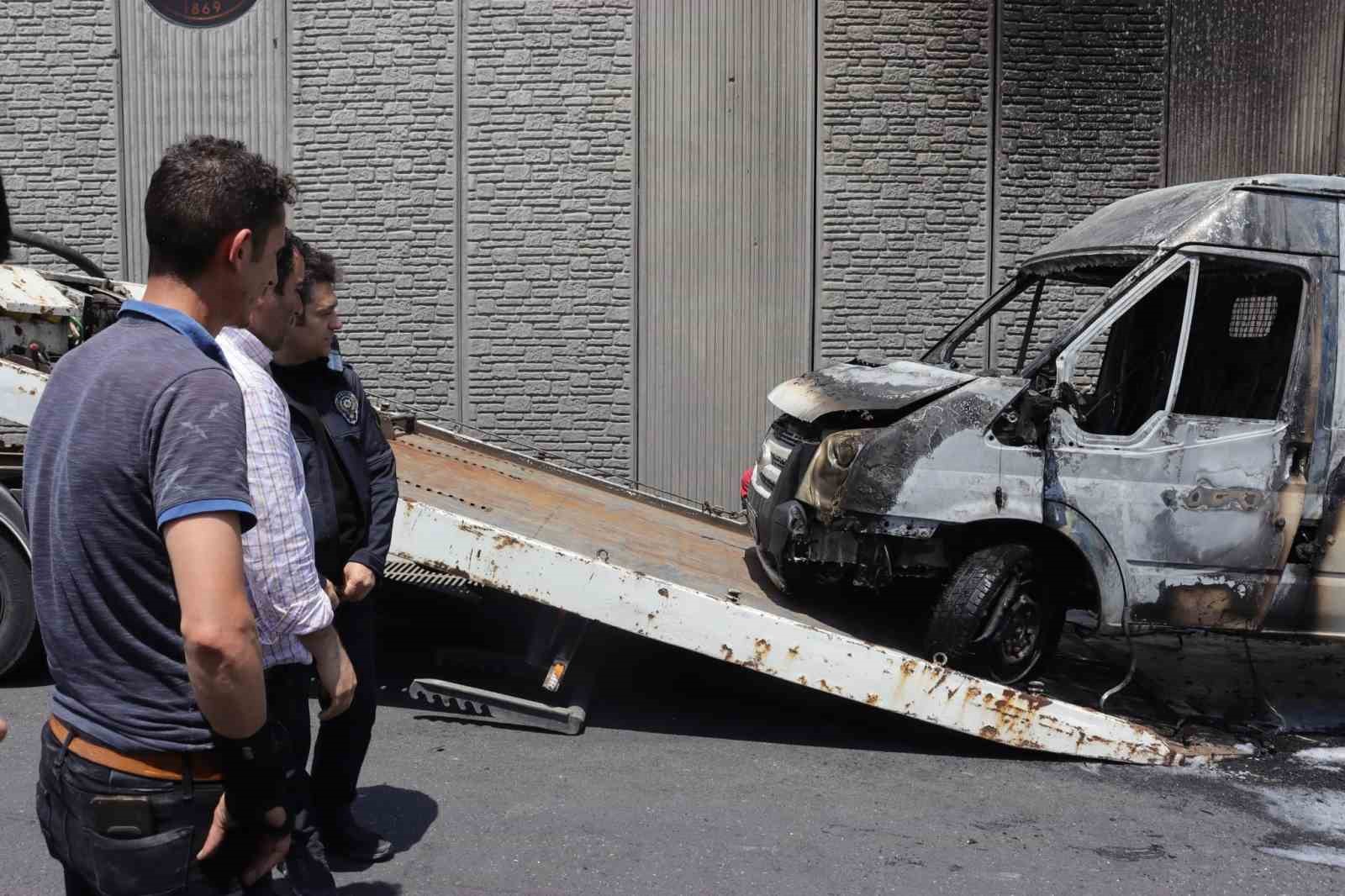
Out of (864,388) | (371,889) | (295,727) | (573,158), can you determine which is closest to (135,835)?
(295,727)

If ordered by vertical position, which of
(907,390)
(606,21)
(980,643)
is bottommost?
(980,643)

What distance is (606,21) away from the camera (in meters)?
10.6

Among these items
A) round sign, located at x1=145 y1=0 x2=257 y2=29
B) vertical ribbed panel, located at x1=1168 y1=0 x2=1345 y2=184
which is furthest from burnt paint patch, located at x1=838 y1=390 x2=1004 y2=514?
round sign, located at x1=145 y1=0 x2=257 y2=29

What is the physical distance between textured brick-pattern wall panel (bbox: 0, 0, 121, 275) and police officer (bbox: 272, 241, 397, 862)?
8.59 metres

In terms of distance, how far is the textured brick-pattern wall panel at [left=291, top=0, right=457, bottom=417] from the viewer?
10703 millimetres

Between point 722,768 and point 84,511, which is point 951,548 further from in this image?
point 84,511

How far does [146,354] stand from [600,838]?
8.96 ft

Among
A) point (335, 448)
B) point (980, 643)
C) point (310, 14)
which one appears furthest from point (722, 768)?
point (310, 14)

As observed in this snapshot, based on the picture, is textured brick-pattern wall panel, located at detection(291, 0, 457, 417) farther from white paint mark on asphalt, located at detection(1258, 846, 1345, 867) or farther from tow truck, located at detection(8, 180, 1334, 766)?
white paint mark on asphalt, located at detection(1258, 846, 1345, 867)

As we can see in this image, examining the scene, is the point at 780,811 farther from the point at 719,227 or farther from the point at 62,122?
the point at 62,122

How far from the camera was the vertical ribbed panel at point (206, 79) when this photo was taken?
35.5 feet

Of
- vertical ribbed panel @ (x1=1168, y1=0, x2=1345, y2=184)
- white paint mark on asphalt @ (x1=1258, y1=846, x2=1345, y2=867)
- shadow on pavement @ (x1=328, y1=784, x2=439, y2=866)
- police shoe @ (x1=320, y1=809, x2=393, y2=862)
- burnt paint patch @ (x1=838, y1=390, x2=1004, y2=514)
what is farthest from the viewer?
vertical ribbed panel @ (x1=1168, y1=0, x2=1345, y2=184)

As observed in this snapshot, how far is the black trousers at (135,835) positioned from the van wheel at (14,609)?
3.93 m

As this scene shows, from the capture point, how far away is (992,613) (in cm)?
525
